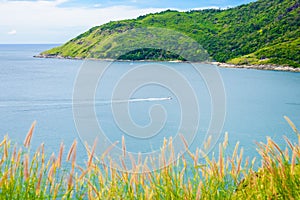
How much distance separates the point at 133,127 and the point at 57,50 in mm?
109491

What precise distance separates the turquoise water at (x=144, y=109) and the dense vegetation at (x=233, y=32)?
21957 mm

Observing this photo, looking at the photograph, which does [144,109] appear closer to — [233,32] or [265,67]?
[265,67]

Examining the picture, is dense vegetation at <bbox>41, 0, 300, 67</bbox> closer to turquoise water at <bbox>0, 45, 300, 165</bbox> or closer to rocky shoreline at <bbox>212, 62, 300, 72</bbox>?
rocky shoreline at <bbox>212, 62, 300, 72</bbox>

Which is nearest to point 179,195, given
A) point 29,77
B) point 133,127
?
point 133,127

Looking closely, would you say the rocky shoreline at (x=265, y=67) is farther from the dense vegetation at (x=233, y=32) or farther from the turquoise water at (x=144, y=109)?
the turquoise water at (x=144, y=109)

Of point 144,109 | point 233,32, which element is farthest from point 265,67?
point 144,109

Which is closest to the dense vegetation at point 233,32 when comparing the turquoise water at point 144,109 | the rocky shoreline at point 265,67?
the rocky shoreline at point 265,67

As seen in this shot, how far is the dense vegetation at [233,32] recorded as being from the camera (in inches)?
3885

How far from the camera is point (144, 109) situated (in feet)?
153

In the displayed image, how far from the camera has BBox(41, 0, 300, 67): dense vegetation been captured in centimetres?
9869

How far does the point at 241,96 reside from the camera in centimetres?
5728

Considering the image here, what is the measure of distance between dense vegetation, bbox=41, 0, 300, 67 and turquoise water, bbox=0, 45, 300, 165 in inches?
864

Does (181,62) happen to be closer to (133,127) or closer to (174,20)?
(174,20)

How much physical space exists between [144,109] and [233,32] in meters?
86.5
